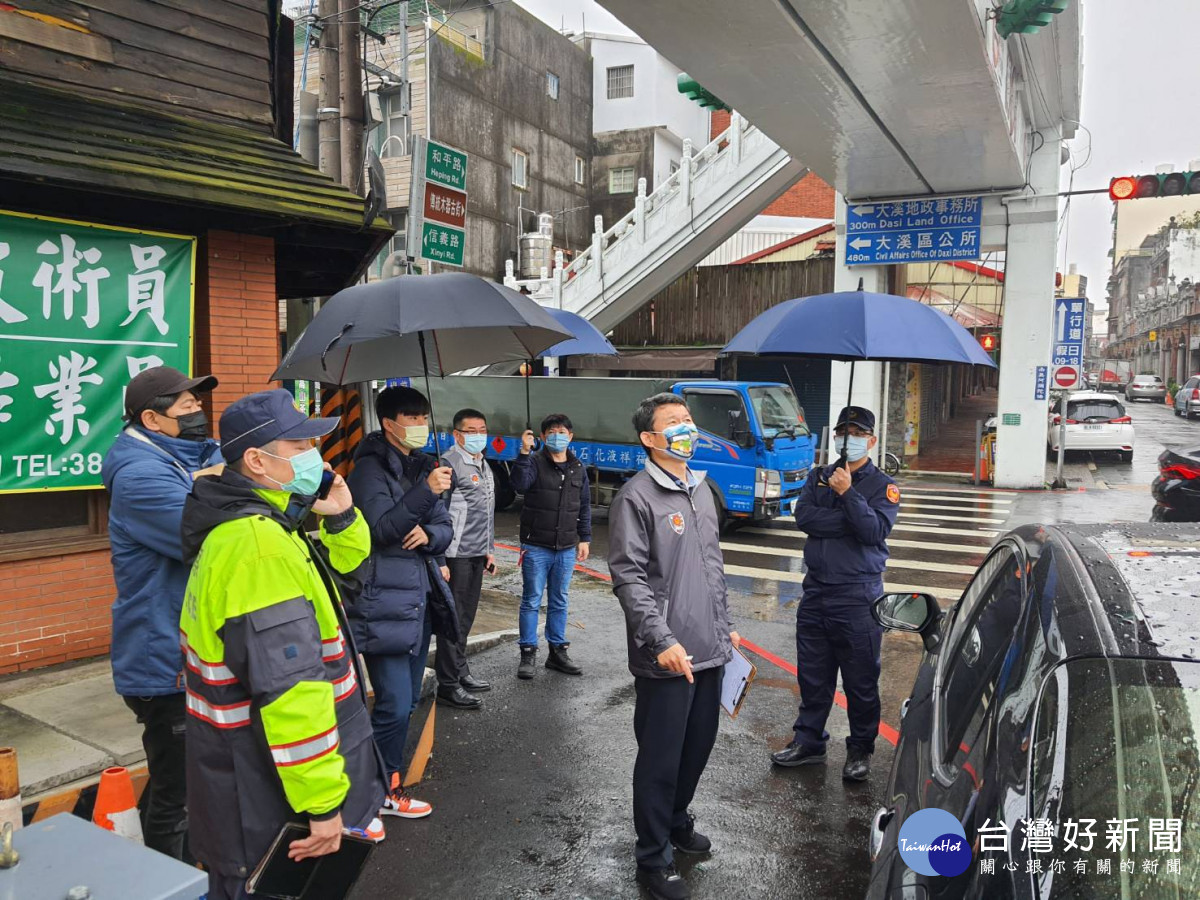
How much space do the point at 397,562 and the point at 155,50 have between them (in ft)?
15.3

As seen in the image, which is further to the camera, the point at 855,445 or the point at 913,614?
the point at 855,445

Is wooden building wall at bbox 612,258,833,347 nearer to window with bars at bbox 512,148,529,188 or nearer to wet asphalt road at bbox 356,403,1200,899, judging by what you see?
window with bars at bbox 512,148,529,188

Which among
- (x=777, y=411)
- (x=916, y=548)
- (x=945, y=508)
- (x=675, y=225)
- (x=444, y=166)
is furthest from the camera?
(x=675, y=225)

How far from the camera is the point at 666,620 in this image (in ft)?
11.5

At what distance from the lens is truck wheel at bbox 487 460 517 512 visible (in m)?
14.4

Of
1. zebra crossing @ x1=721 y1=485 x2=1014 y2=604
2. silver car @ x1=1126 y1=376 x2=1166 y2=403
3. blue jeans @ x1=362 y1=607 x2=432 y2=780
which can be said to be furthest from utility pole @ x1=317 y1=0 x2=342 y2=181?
silver car @ x1=1126 y1=376 x2=1166 y2=403

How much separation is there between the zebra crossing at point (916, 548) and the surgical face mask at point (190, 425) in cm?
626

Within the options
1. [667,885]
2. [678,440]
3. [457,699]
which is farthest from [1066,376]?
[667,885]

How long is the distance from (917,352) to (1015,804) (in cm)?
312

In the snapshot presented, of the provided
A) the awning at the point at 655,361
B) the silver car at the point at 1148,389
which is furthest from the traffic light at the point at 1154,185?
the silver car at the point at 1148,389

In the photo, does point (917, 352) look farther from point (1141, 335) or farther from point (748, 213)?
point (1141, 335)

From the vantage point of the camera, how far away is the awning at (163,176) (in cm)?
498

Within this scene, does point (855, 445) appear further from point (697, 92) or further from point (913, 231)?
point (913, 231)

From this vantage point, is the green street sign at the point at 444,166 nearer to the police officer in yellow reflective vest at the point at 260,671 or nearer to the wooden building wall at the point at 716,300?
the police officer in yellow reflective vest at the point at 260,671
